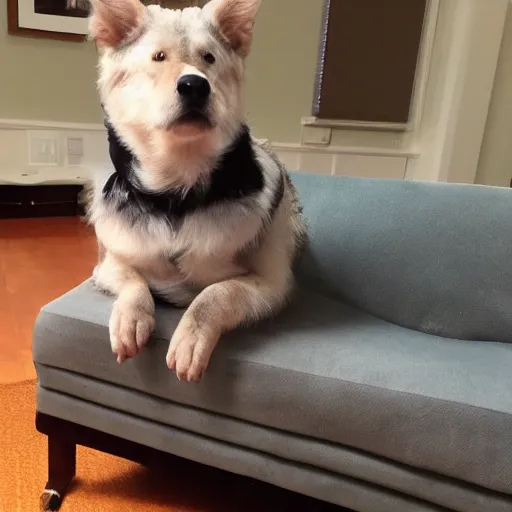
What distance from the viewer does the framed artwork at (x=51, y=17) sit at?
3.49 m

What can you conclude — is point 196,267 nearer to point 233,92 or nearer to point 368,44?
point 233,92

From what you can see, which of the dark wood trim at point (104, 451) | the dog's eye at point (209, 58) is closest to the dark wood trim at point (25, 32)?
the dog's eye at point (209, 58)

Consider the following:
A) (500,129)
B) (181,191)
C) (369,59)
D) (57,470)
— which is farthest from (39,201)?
(500,129)

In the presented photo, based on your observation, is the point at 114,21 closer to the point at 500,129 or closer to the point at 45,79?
the point at 45,79

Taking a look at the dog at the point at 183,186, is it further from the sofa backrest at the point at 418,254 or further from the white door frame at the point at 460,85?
the white door frame at the point at 460,85

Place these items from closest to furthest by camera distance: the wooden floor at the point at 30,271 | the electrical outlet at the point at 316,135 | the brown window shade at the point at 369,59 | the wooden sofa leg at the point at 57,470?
the wooden sofa leg at the point at 57,470
the wooden floor at the point at 30,271
the brown window shade at the point at 369,59
the electrical outlet at the point at 316,135

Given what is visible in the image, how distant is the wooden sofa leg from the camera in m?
1.30

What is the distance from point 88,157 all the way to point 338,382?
120 inches

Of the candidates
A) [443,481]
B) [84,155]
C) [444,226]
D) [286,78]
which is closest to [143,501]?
[443,481]

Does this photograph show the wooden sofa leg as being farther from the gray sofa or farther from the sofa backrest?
the sofa backrest

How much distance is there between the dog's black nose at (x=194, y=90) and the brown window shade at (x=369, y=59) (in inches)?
114

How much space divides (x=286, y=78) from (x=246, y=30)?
9.04ft

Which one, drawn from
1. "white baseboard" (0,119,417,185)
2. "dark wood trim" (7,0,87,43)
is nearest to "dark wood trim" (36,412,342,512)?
"white baseboard" (0,119,417,185)

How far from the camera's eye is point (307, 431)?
3.49ft
